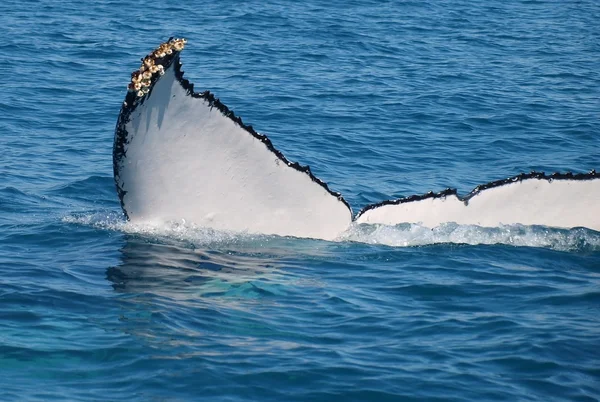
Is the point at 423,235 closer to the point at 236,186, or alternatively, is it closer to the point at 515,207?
the point at 515,207

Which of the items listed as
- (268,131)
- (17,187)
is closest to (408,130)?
(268,131)

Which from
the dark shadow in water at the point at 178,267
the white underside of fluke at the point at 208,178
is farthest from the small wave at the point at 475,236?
the dark shadow in water at the point at 178,267

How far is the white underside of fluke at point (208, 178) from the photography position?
820 cm

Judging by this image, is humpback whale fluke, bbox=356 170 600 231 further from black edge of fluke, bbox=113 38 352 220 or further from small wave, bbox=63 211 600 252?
black edge of fluke, bbox=113 38 352 220

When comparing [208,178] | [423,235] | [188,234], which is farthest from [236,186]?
[423,235]

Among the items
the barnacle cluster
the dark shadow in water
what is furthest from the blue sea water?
the barnacle cluster

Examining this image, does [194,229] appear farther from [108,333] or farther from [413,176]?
[413,176]

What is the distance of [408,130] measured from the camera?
1805cm

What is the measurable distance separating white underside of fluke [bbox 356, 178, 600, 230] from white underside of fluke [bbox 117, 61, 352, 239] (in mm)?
579

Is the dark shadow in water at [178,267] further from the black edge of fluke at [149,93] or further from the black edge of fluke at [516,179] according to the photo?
the black edge of fluke at [516,179]

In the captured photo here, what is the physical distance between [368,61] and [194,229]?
14993mm

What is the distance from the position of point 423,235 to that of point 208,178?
2.49 meters

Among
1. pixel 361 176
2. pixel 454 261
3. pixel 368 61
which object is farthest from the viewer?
pixel 368 61

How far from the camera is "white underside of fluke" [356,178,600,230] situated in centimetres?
884
